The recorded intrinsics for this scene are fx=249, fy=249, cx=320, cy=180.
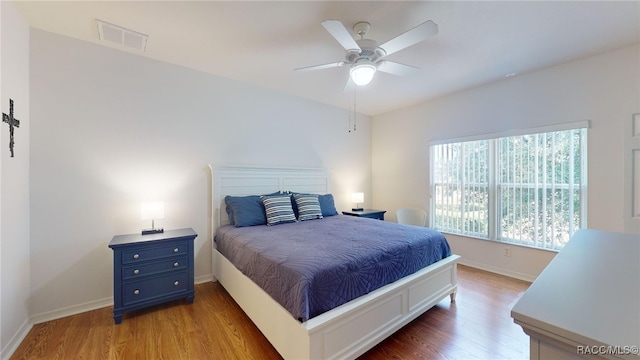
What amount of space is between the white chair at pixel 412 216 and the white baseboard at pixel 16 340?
4376 mm

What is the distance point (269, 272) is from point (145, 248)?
4.46ft

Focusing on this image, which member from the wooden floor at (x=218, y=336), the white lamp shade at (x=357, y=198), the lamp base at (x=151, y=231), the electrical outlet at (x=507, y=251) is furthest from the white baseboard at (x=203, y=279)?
the electrical outlet at (x=507, y=251)

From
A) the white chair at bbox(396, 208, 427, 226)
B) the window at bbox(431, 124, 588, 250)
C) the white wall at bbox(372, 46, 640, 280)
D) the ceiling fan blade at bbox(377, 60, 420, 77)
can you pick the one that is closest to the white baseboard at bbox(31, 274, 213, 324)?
the ceiling fan blade at bbox(377, 60, 420, 77)

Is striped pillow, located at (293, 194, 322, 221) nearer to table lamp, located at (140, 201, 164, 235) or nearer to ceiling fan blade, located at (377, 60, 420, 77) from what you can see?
table lamp, located at (140, 201, 164, 235)

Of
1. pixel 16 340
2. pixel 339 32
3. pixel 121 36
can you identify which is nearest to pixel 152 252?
pixel 16 340

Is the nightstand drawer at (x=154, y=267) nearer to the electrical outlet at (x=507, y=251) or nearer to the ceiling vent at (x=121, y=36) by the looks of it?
the ceiling vent at (x=121, y=36)

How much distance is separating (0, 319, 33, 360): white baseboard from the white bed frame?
4.95 ft

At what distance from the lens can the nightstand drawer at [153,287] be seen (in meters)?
2.24

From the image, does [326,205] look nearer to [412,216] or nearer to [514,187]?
[412,216]

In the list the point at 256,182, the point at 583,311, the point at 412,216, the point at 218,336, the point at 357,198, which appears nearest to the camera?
the point at 583,311

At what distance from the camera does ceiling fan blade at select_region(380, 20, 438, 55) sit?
1.68 metres

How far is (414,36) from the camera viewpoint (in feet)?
5.93

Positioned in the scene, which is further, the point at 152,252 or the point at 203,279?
the point at 203,279

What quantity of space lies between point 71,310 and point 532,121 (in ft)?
17.7
